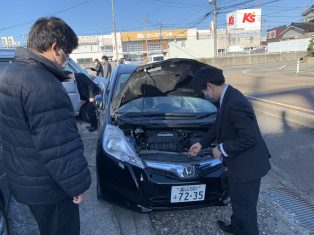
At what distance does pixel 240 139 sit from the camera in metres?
1.96

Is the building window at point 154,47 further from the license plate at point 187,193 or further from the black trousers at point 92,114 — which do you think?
the license plate at point 187,193

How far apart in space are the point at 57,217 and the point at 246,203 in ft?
4.62

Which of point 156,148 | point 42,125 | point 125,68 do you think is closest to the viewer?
point 42,125

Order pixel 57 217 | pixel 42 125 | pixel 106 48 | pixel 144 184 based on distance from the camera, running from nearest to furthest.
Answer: pixel 42 125
pixel 57 217
pixel 144 184
pixel 106 48

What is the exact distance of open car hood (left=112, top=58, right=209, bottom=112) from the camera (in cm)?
324

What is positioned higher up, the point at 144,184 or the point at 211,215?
the point at 144,184

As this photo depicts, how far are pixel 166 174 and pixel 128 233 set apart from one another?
68cm

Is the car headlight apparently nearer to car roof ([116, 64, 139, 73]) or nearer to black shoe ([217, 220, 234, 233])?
black shoe ([217, 220, 234, 233])

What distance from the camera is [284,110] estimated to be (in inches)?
255

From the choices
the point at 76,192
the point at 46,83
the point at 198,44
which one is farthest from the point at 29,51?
the point at 198,44

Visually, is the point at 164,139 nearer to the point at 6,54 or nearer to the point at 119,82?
the point at 119,82

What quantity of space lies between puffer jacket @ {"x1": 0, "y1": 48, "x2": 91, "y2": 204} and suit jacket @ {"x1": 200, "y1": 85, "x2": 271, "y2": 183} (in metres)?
1.09

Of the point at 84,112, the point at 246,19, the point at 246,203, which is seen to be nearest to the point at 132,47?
the point at 246,19

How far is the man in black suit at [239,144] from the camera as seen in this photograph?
6.42ft
